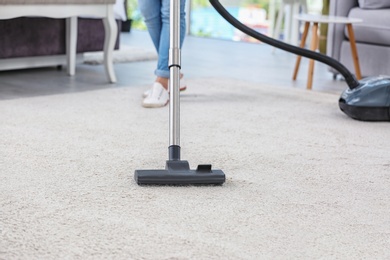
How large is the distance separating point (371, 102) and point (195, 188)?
1.25 m

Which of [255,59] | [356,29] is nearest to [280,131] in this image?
[356,29]

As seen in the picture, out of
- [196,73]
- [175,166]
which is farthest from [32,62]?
[175,166]

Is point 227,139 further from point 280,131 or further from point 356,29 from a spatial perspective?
point 356,29

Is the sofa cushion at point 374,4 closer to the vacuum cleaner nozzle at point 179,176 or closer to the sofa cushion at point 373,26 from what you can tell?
the sofa cushion at point 373,26

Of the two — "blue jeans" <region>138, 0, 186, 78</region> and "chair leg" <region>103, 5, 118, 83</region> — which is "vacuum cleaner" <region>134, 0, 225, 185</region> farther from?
"chair leg" <region>103, 5, 118, 83</region>

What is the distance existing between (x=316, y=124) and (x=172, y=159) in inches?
40.2

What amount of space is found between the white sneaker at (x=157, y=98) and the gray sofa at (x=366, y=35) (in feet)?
4.40

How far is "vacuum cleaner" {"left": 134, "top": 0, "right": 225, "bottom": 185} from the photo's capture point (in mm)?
1822

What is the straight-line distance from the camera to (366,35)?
12.9 feet

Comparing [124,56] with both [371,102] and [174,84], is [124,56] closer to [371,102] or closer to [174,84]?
[371,102]

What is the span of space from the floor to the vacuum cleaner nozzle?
155cm

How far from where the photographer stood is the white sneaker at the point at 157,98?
9.91 feet

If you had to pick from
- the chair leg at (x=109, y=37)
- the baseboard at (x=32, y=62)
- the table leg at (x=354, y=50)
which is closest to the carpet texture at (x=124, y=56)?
the baseboard at (x=32, y=62)

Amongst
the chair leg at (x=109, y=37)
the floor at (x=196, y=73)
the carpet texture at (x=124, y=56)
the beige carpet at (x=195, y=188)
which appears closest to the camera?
the beige carpet at (x=195, y=188)
